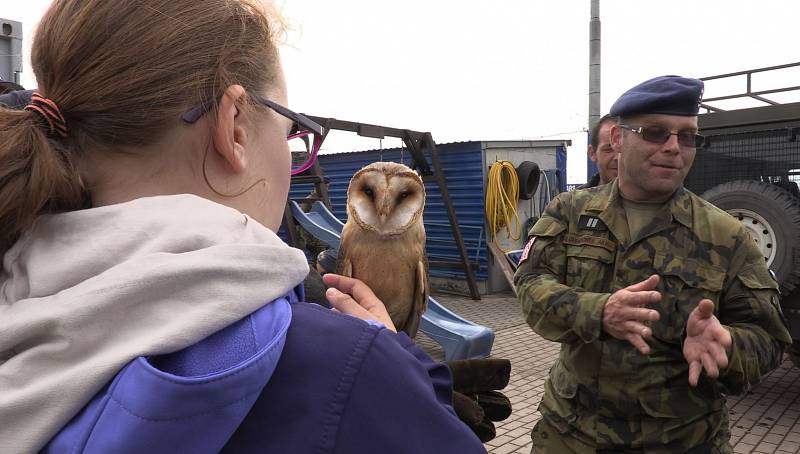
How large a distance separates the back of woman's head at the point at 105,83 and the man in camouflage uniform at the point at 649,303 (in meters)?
1.46

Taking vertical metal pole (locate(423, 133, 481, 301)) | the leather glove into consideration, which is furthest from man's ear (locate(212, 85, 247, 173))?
vertical metal pole (locate(423, 133, 481, 301))

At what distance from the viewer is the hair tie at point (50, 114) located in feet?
2.68

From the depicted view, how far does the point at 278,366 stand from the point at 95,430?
0.22m

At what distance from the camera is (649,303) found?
194 cm

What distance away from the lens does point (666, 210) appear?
2170 millimetres

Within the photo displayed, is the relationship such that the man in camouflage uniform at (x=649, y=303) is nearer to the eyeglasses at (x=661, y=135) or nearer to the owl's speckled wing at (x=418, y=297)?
the eyeglasses at (x=661, y=135)

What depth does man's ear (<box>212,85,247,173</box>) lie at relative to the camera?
870mm

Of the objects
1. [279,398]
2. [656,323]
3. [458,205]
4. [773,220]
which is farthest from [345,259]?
[458,205]

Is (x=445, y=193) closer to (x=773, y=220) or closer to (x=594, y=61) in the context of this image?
(x=594, y=61)

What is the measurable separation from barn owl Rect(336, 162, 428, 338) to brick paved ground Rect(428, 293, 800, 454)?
8.47 feet

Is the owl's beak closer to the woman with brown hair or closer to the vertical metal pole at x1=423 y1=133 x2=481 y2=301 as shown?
the woman with brown hair

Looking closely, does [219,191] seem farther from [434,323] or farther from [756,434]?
[434,323]

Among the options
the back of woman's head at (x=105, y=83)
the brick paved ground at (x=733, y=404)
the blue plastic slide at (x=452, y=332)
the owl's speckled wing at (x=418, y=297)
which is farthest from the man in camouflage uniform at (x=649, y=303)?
the blue plastic slide at (x=452, y=332)

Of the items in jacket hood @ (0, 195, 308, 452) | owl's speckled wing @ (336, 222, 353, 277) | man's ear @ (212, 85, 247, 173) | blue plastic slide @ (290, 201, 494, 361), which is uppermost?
man's ear @ (212, 85, 247, 173)
